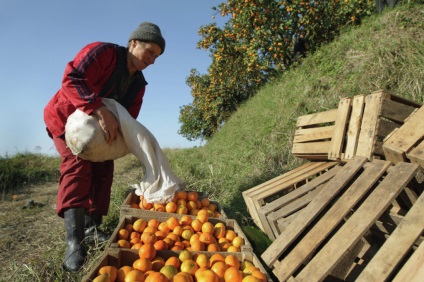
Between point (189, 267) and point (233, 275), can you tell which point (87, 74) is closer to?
point (189, 267)

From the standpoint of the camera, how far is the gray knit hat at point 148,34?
2.39 m

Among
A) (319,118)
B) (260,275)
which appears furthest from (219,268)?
(319,118)

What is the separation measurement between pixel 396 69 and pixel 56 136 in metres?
4.37

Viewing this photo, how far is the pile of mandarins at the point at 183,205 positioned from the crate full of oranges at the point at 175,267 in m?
0.70

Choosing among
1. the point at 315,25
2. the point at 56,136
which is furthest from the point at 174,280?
the point at 315,25

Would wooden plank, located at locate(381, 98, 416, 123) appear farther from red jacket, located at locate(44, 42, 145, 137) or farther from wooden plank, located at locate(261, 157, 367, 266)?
red jacket, located at locate(44, 42, 145, 137)

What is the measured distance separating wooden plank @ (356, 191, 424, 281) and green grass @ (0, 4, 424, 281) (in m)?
1.79

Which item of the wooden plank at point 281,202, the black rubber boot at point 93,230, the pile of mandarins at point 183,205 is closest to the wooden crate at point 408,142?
the wooden plank at point 281,202

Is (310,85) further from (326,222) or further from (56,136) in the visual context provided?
(56,136)

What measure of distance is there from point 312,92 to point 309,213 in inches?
152

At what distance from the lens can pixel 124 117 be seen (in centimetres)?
234

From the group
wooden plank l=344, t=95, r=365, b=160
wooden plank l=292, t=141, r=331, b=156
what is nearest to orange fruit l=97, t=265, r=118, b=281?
wooden plank l=344, t=95, r=365, b=160

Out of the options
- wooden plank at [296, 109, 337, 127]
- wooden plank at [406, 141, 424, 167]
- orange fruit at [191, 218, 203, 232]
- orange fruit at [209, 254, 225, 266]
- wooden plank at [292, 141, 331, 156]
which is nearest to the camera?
orange fruit at [209, 254, 225, 266]

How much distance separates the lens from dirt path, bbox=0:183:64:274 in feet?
8.76
